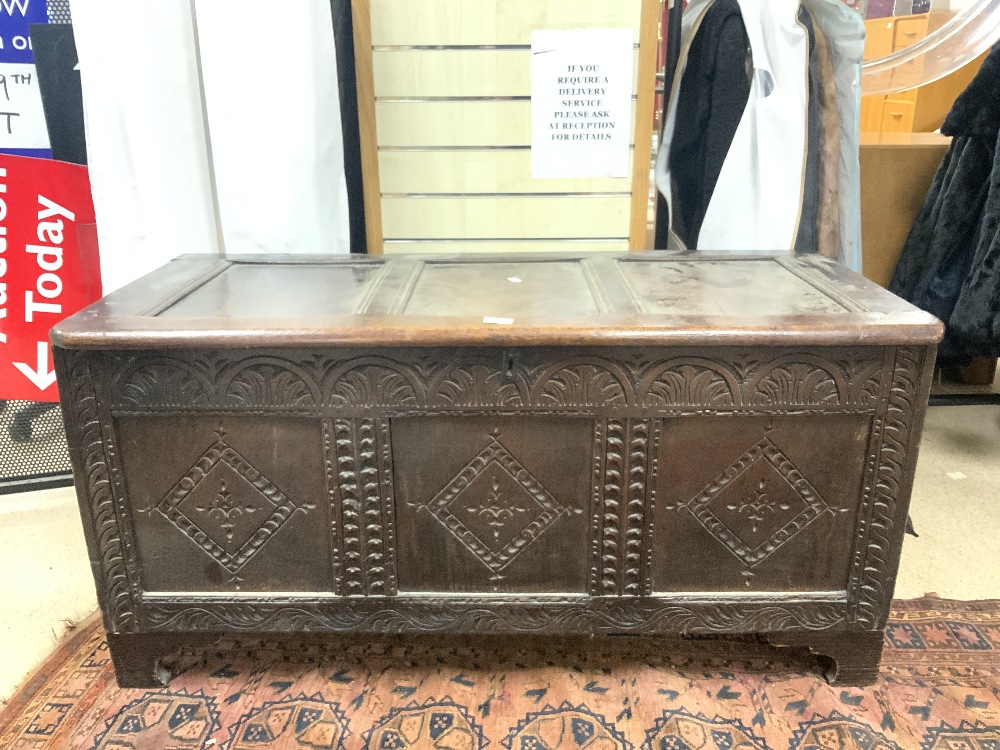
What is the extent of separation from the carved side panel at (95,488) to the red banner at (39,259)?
2.56 ft

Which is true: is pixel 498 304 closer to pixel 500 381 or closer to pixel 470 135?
pixel 500 381

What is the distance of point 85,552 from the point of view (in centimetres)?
181

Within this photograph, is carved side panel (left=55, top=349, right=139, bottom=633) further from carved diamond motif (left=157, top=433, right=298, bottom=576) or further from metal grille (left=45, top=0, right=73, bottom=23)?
metal grille (left=45, top=0, right=73, bottom=23)

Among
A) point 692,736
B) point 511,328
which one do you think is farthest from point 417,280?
point 692,736

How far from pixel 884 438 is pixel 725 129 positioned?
2.80ft

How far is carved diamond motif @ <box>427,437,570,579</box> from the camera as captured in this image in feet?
4.15

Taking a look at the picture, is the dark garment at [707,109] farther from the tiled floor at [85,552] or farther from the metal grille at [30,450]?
the metal grille at [30,450]

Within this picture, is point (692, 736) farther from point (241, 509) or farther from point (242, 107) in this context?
point (242, 107)

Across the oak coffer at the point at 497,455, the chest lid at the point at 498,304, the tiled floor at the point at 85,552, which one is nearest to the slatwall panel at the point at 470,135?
the chest lid at the point at 498,304

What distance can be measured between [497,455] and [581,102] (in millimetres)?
924

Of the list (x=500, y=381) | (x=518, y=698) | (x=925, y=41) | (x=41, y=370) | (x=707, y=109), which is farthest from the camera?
(x=925, y=41)

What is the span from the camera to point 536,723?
52.2 inches

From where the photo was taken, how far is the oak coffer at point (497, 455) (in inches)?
46.6

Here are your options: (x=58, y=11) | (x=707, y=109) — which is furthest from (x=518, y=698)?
(x=58, y=11)
